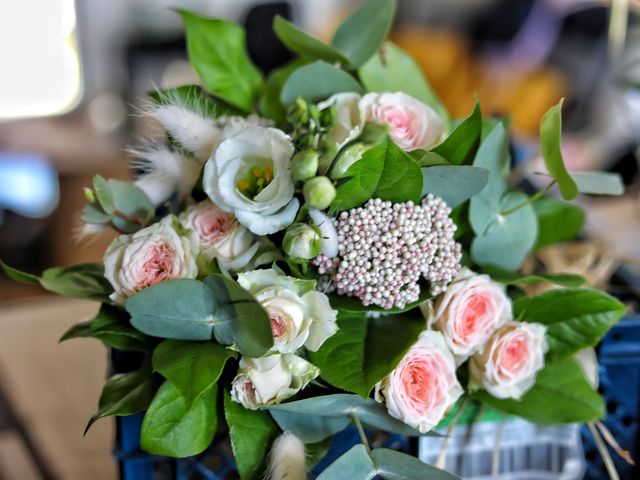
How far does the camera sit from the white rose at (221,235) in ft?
1.62

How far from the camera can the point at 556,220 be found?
2.13 ft

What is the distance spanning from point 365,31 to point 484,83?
5.60 ft

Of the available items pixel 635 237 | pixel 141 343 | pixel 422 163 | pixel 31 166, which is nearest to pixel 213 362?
pixel 141 343

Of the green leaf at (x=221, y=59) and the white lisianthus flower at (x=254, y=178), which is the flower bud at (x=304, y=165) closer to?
the white lisianthus flower at (x=254, y=178)

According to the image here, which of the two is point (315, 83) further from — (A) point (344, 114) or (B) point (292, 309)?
(B) point (292, 309)

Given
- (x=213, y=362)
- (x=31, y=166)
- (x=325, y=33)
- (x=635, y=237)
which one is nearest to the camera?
(x=213, y=362)

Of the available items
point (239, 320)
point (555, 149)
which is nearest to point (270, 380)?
point (239, 320)

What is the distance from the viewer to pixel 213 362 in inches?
18.3

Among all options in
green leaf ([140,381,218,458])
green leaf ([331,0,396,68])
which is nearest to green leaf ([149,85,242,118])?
green leaf ([331,0,396,68])

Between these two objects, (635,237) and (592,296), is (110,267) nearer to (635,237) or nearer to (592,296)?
(592,296)

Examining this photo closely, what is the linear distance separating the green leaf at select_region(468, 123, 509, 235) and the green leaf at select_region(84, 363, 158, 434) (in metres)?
0.26

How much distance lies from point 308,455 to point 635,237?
0.50 m

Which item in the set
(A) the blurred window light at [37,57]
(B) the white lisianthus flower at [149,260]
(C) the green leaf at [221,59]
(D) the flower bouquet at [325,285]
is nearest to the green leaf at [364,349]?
(D) the flower bouquet at [325,285]

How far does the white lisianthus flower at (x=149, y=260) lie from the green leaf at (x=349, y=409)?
112 mm
